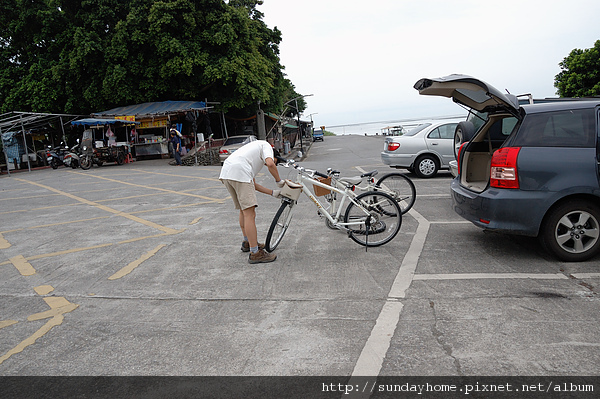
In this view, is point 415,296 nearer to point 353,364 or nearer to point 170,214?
point 353,364

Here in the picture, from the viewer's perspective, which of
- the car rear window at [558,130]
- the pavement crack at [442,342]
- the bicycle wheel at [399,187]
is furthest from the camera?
the bicycle wheel at [399,187]

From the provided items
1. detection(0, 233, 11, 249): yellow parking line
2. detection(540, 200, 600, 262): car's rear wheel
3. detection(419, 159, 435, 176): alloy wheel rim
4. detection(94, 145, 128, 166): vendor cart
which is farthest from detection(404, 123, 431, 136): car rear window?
detection(94, 145, 128, 166): vendor cart

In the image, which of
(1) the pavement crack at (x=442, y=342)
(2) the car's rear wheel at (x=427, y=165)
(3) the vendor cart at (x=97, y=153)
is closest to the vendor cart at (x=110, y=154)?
(3) the vendor cart at (x=97, y=153)

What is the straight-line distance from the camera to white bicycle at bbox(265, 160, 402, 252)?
5.65 m

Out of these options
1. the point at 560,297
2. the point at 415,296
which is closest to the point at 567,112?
the point at 560,297

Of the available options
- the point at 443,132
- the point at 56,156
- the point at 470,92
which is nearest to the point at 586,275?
the point at 470,92

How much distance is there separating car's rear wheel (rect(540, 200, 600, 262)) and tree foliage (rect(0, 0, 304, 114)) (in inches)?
Result: 881

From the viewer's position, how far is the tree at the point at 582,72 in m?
22.5

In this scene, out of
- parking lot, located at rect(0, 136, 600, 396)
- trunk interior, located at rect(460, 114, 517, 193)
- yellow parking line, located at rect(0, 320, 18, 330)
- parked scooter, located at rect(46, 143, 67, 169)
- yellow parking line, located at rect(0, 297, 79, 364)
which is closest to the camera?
parking lot, located at rect(0, 136, 600, 396)

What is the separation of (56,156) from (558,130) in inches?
951

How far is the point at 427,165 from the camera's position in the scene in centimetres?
1229

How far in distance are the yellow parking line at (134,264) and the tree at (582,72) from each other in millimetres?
23232

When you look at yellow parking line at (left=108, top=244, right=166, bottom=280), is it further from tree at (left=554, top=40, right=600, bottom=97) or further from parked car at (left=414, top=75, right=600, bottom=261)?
tree at (left=554, top=40, right=600, bottom=97)

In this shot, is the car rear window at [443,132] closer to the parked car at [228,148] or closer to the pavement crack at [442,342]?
the parked car at [228,148]
